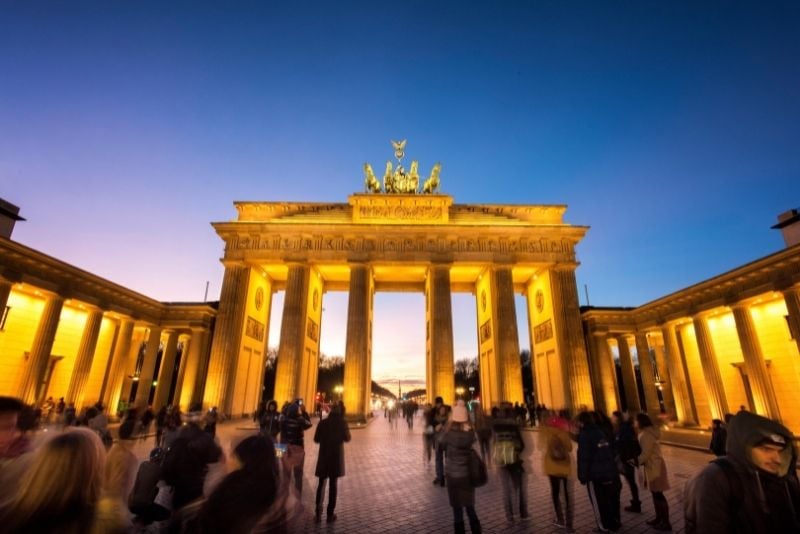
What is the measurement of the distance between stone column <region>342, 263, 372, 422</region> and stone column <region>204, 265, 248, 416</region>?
800 centimetres

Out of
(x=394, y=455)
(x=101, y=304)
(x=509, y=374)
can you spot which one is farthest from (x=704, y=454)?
(x=101, y=304)

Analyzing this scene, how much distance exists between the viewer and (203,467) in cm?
458

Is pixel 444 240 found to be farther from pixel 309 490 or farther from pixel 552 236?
pixel 309 490

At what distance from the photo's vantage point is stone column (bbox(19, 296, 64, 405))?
20.1 metres

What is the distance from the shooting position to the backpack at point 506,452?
655 cm

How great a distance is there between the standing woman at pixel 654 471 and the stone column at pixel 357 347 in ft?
70.1

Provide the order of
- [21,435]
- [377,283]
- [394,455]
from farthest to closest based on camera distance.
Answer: [377,283]
[394,455]
[21,435]

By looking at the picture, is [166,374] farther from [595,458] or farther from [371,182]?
[595,458]

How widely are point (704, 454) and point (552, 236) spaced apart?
19.2m

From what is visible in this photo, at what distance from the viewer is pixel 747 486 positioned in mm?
2262

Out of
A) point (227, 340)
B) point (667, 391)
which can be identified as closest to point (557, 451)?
point (227, 340)

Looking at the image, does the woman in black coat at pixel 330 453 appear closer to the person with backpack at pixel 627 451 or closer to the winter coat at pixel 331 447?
the winter coat at pixel 331 447

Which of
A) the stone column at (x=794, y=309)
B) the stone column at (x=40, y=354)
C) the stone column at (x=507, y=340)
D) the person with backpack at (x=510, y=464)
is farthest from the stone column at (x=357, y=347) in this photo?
the stone column at (x=794, y=309)

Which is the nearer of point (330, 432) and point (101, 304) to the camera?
point (330, 432)
